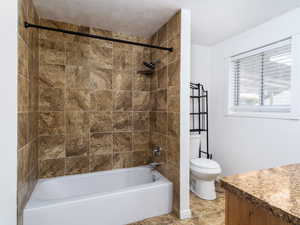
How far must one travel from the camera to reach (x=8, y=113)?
1178mm

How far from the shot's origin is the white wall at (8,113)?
1.14 metres

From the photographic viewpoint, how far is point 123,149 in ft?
8.04

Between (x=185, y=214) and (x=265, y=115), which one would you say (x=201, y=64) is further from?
(x=185, y=214)

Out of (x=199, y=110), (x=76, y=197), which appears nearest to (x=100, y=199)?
(x=76, y=197)

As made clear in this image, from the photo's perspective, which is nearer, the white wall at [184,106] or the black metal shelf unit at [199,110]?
the white wall at [184,106]

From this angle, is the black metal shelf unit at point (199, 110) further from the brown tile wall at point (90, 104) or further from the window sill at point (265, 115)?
the brown tile wall at point (90, 104)

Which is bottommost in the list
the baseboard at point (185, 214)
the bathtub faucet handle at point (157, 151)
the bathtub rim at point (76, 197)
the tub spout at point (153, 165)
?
the baseboard at point (185, 214)

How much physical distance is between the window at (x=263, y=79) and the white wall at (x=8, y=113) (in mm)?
2715

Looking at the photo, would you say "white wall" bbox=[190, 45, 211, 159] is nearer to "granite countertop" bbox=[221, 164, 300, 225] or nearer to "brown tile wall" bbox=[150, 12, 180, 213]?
"brown tile wall" bbox=[150, 12, 180, 213]

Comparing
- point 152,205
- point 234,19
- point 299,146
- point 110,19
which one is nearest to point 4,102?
point 110,19

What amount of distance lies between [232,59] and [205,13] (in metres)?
0.97

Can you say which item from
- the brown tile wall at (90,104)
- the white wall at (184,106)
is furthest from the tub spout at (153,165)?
the white wall at (184,106)

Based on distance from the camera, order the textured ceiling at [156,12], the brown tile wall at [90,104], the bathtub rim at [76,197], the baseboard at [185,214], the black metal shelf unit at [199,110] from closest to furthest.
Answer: the bathtub rim at [76,197] → the textured ceiling at [156,12] → the baseboard at [185,214] → the brown tile wall at [90,104] → the black metal shelf unit at [199,110]

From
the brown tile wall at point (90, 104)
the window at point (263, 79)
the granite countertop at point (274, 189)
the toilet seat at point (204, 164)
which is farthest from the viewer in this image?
the toilet seat at point (204, 164)
